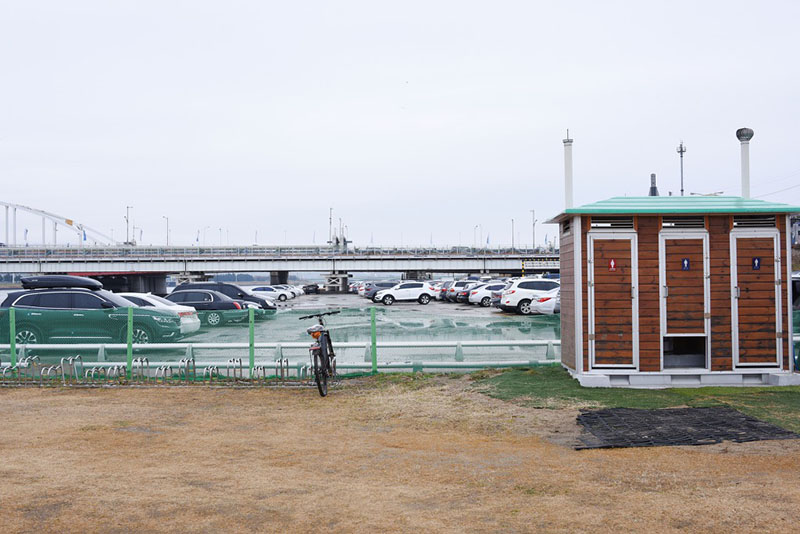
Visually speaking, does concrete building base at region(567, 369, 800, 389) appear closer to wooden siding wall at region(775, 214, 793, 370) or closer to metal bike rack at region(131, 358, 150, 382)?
wooden siding wall at region(775, 214, 793, 370)

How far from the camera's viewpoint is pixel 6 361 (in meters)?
14.1

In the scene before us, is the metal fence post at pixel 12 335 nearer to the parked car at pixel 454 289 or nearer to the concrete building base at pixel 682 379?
the concrete building base at pixel 682 379

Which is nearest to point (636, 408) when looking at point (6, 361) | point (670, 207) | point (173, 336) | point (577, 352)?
point (577, 352)

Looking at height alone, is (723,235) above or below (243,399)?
above

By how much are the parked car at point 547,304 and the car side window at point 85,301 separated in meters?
16.2

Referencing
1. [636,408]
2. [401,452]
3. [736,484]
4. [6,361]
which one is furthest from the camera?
[6,361]

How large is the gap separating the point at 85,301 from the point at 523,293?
60.6ft

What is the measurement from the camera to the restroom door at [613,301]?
11.2 m

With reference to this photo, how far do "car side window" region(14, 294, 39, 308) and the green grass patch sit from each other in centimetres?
1031

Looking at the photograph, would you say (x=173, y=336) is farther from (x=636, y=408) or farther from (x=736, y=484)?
(x=736, y=484)

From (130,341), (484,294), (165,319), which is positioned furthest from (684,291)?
(484,294)

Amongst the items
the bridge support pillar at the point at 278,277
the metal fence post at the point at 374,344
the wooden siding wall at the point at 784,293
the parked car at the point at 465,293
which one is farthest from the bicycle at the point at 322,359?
the bridge support pillar at the point at 278,277

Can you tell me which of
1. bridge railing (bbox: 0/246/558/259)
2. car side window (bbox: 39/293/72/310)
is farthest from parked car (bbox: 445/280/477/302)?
bridge railing (bbox: 0/246/558/259)

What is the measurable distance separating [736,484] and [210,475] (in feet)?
14.8
